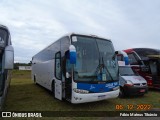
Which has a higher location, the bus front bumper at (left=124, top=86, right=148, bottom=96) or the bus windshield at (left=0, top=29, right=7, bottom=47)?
the bus windshield at (left=0, top=29, right=7, bottom=47)

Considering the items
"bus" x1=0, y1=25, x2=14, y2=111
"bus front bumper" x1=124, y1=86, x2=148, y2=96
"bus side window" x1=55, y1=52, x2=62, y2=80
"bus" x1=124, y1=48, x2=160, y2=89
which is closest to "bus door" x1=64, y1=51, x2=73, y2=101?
"bus side window" x1=55, y1=52, x2=62, y2=80

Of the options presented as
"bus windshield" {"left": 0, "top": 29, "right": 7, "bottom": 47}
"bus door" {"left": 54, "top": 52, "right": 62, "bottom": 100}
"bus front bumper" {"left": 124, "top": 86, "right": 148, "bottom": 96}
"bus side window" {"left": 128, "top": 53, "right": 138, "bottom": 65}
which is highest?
"bus windshield" {"left": 0, "top": 29, "right": 7, "bottom": 47}

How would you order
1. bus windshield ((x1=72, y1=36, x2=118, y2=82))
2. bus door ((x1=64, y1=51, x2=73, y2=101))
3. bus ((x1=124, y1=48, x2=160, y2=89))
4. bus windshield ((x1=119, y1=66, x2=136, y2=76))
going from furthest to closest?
bus ((x1=124, y1=48, x2=160, y2=89)) → bus windshield ((x1=119, y1=66, x2=136, y2=76)) → bus door ((x1=64, y1=51, x2=73, y2=101)) → bus windshield ((x1=72, y1=36, x2=118, y2=82))

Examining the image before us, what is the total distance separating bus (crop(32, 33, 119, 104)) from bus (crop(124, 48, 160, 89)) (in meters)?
7.12

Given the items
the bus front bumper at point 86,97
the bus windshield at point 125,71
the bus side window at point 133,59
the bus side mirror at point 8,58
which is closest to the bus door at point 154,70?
the bus side window at point 133,59

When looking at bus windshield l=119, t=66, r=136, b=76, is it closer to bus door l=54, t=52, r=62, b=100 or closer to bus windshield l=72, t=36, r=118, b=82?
bus windshield l=72, t=36, r=118, b=82

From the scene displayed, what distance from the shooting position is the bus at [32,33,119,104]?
8.36 m

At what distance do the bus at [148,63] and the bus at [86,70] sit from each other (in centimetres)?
712

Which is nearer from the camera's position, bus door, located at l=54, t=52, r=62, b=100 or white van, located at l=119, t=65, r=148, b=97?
bus door, located at l=54, t=52, r=62, b=100

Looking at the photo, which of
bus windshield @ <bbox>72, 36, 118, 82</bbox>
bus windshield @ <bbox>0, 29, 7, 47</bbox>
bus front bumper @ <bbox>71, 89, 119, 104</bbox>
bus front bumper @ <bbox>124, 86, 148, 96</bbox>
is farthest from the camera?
bus front bumper @ <bbox>124, 86, 148, 96</bbox>

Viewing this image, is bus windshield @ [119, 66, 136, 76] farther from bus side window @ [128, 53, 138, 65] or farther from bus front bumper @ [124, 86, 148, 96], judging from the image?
bus side window @ [128, 53, 138, 65]

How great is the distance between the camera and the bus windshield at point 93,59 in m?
8.55

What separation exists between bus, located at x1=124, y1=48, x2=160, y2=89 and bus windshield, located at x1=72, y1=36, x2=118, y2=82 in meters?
7.16

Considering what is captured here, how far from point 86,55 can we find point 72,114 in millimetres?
2583
